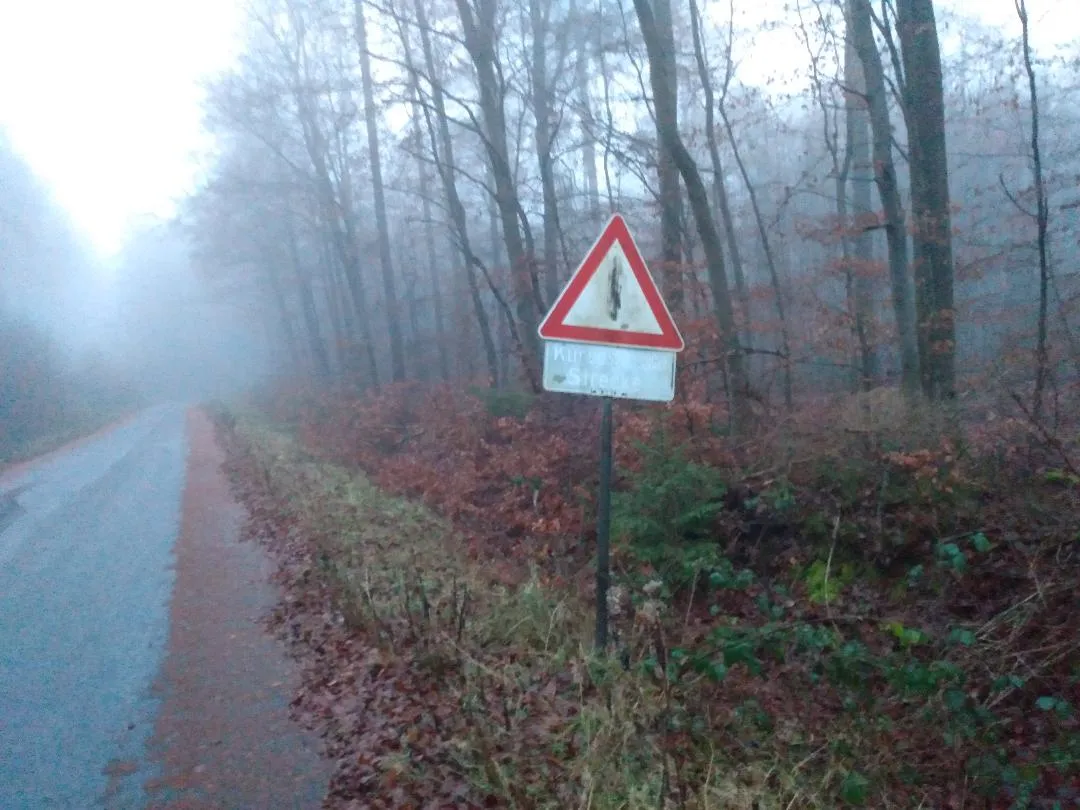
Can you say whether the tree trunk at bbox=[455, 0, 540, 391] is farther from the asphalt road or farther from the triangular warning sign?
the triangular warning sign

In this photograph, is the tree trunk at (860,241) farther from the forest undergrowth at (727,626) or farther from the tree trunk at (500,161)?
the tree trunk at (500,161)

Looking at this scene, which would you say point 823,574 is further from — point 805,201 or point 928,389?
point 805,201

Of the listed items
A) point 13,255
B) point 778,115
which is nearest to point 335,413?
point 778,115

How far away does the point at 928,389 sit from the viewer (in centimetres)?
1088

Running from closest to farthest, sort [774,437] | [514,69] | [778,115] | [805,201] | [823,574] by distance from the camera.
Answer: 1. [823,574]
2. [774,437]
3. [778,115]
4. [514,69]
5. [805,201]

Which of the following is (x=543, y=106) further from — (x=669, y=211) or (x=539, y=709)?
(x=539, y=709)

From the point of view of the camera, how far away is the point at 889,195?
12.7 m

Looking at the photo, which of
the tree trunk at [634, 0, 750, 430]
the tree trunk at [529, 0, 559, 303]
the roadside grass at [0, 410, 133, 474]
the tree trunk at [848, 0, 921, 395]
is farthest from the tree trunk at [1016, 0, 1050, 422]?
the roadside grass at [0, 410, 133, 474]

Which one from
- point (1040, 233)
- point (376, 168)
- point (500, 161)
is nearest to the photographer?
point (1040, 233)

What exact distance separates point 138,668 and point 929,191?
9.78 m

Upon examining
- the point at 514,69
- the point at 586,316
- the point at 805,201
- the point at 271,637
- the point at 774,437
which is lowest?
the point at 271,637

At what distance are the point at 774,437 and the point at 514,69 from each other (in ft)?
43.4

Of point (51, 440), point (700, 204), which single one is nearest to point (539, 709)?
point (700, 204)

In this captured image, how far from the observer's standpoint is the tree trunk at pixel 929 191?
35.2 ft
